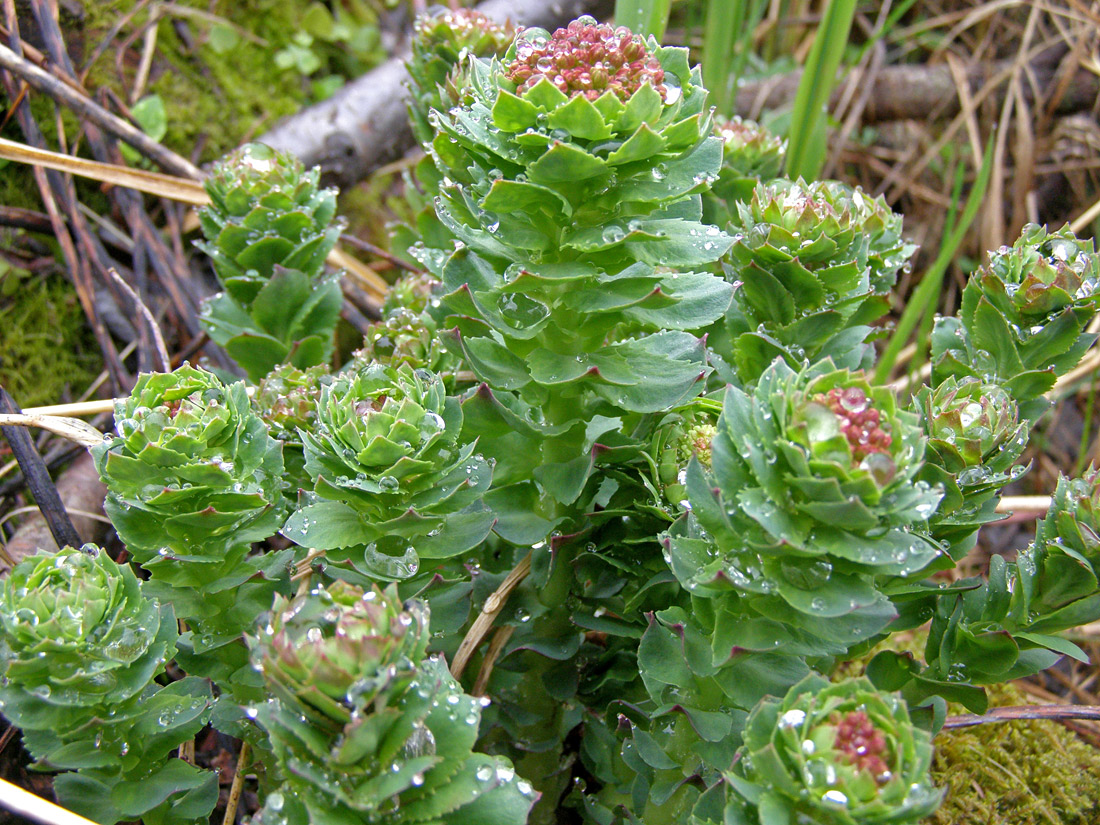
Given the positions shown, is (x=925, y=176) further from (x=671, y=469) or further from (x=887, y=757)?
(x=887, y=757)

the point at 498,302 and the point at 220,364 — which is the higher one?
the point at 498,302

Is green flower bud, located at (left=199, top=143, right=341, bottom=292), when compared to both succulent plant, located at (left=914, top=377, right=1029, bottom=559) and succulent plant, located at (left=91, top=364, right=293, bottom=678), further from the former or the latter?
succulent plant, located at (left=914, top=377, right=1029, bottom=559)

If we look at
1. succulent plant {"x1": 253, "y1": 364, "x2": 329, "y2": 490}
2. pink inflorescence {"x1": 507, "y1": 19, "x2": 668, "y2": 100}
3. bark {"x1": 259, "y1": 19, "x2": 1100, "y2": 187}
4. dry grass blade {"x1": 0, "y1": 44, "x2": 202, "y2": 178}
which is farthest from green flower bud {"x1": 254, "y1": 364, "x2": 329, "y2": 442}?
dry grass blade {"x1": 0, "y1": 44, "x2": 202, "y2": 178}

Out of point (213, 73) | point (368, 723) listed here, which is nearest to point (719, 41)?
point (213, 73)

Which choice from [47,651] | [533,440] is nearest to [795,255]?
[533,440]

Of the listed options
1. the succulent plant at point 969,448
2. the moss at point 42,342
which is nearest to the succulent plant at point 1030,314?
the succulent plant at point 969,448

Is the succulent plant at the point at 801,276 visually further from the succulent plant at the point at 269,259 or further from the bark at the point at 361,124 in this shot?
the bark at the point at 361,124
